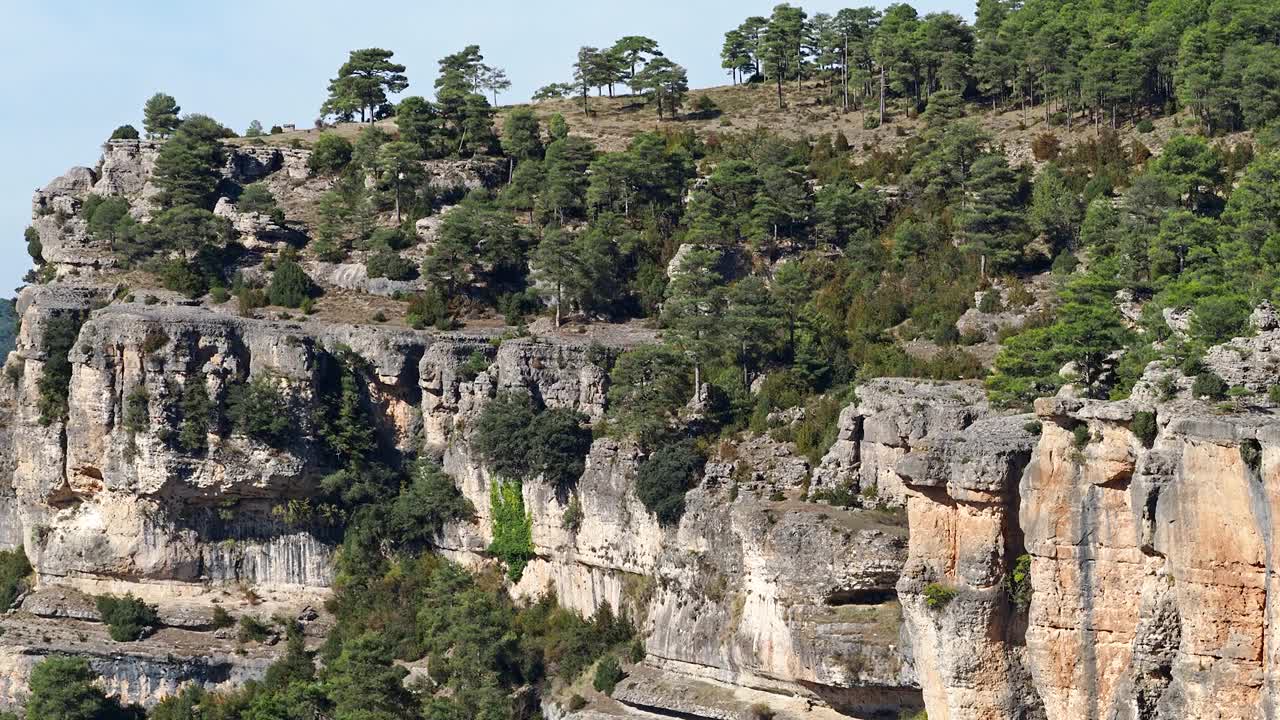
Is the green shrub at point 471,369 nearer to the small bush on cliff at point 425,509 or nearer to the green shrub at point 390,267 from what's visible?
the small bush on cliff at point 425,509

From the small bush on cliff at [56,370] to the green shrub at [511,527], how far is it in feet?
52.7

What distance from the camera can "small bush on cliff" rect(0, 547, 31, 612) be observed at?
88188 mm

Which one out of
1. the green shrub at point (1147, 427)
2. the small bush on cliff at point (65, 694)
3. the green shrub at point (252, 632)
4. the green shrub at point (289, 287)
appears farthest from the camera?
the green shrub at point (289, 287)

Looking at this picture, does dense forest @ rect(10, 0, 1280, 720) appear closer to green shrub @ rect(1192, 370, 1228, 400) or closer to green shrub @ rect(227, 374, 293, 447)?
green shrub @ rect(227, 374, 293, 447)

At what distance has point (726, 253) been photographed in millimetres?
89000

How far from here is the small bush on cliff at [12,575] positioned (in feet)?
289

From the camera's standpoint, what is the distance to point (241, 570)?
8575cm

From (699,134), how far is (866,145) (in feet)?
28.3

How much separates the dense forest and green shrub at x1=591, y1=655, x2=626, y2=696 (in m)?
0.21

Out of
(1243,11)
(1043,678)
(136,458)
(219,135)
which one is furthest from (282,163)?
(1043,678)

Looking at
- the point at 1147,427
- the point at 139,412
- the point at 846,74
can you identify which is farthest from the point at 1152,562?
the point at 846,74

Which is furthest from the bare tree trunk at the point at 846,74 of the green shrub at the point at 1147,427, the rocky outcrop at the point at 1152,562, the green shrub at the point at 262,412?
the green shrub at the point at 1147,427

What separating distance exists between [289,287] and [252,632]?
13.8 metres

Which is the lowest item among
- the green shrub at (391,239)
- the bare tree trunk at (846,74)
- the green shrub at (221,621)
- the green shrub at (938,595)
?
the green shrub at (221,621)
